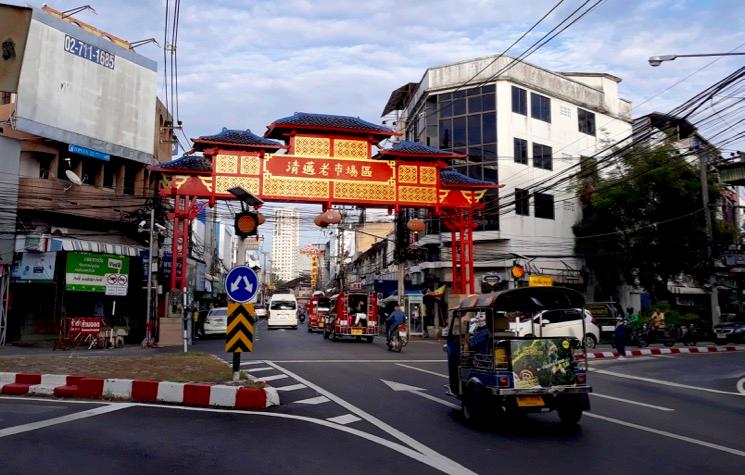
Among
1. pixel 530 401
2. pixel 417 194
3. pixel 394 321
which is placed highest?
pixel 417 194

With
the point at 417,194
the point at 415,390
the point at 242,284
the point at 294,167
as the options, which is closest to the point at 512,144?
the point at 417,194

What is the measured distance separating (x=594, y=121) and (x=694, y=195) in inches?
408

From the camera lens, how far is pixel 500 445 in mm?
7426

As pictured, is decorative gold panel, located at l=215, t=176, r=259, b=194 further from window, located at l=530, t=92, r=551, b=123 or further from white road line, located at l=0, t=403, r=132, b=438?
window, located at l=530, t=92, r=551, b=123

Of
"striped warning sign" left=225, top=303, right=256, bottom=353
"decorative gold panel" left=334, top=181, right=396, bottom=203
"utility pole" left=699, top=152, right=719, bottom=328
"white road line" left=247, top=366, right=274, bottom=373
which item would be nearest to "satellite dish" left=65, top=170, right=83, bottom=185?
"decorative gold panel" left=334, top=181, right=396, bottom=203

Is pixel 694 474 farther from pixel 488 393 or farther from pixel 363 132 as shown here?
pixel 363 132

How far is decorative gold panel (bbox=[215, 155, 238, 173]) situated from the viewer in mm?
25188

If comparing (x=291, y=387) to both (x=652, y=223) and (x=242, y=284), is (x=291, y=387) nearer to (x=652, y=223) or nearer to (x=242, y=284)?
(x=242, y=284)

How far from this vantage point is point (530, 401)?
812 cm

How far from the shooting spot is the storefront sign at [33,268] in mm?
24688

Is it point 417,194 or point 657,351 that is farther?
point 417,194

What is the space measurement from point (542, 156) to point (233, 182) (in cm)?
2052

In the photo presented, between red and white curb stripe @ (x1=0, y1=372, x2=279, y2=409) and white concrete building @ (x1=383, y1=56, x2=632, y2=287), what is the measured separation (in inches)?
1001

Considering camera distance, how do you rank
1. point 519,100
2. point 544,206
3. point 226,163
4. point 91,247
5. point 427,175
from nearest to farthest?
point 226,163, point 91,247, point 427,175, point 519,100, point 544,206
